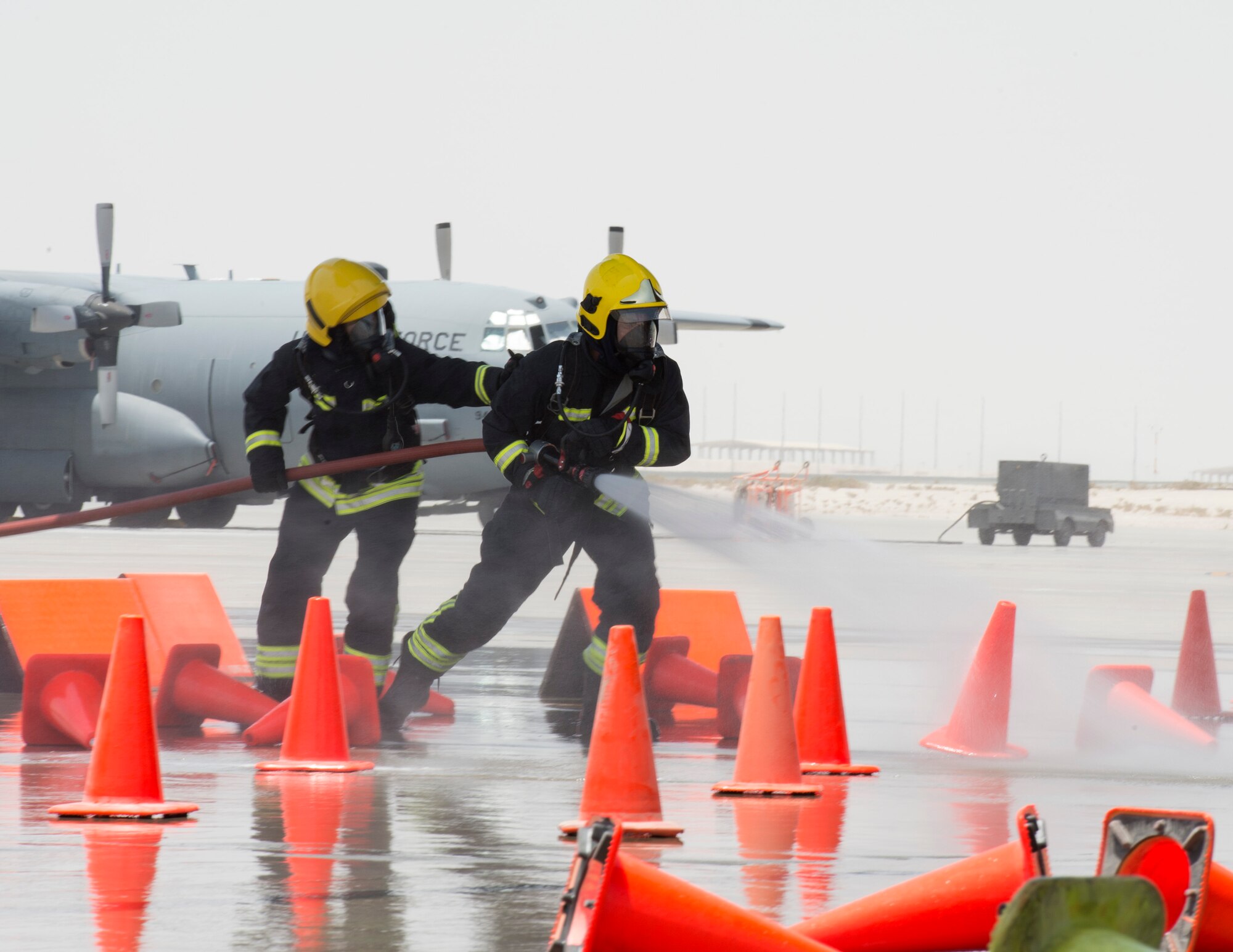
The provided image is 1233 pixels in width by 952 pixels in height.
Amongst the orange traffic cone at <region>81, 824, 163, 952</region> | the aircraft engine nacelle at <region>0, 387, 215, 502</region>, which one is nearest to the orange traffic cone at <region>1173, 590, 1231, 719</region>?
the orange traffic cone at <region>81, 824, 163, 952</region>

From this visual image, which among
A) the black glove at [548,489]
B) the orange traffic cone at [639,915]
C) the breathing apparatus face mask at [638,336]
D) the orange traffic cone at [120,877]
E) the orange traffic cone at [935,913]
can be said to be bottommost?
the orange traffic cone at [120,877]

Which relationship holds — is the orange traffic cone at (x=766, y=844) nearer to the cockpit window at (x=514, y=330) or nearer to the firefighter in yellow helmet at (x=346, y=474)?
the firefighter in yellow helmet at (x=346, y=474)

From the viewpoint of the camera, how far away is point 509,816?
5965 mm

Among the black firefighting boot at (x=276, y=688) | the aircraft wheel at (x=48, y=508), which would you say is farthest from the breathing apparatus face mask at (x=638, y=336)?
the aircraft wheel at (x=48, y=508)

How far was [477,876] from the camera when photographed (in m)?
4.86

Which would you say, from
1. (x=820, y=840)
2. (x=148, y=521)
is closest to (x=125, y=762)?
(x=820, y=840)

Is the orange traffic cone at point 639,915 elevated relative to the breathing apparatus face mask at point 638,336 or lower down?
lower down

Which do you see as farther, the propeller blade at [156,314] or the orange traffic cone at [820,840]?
the propeller blade at [156,314]

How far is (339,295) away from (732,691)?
8.27 ft

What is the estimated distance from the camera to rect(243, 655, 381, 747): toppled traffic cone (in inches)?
307

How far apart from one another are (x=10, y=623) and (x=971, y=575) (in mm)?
16337

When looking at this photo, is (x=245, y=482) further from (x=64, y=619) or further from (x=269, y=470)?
(x=64, y=619)

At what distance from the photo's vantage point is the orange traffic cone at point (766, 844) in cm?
455

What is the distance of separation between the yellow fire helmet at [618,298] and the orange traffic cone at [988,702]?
203 centimetres
